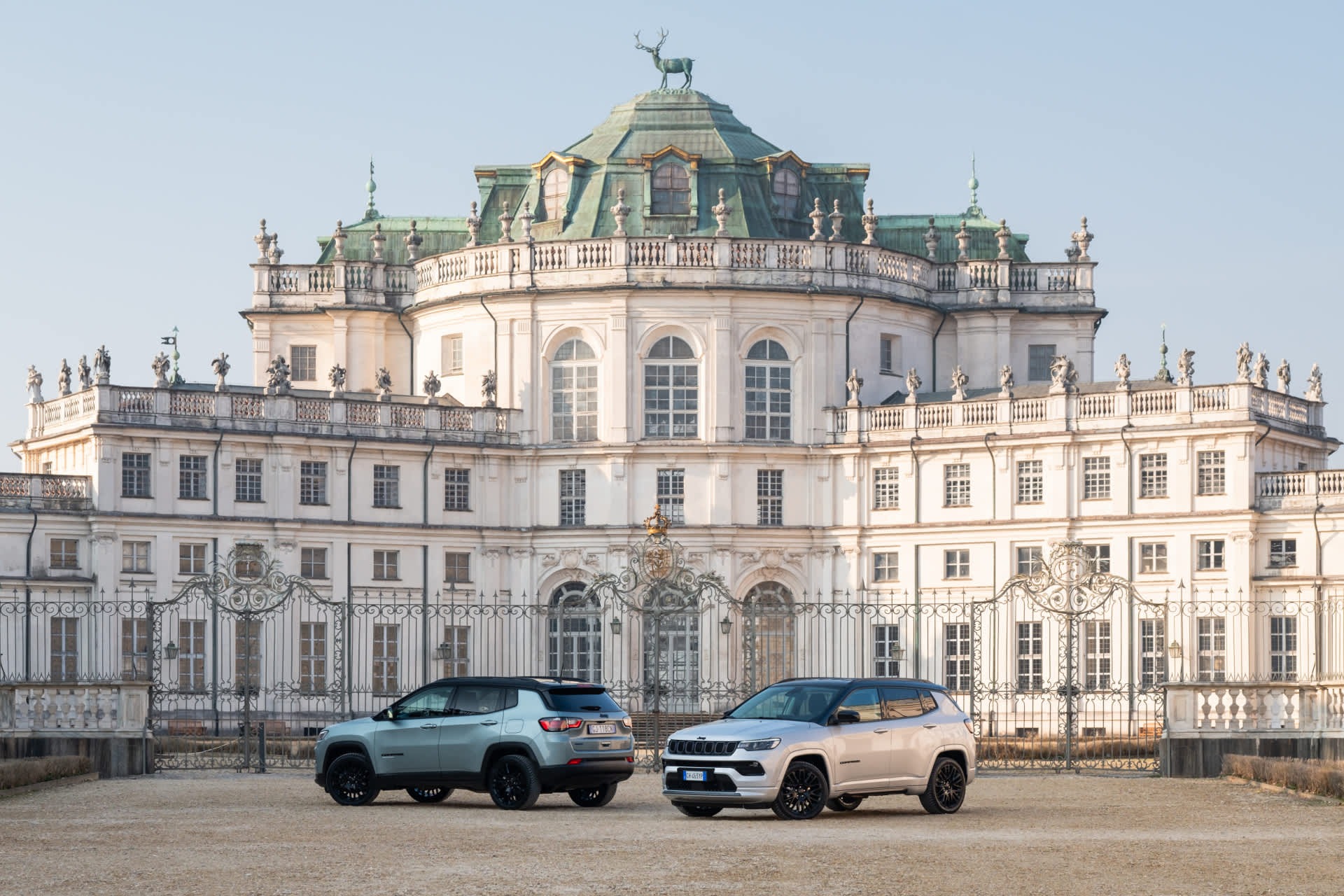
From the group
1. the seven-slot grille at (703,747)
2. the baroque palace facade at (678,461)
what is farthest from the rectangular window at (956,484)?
the seven-slot grille at (703,747)

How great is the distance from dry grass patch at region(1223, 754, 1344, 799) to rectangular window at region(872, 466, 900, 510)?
37.7m

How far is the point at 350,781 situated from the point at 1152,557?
1678 inches

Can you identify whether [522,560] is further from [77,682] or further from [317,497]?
[77,682]

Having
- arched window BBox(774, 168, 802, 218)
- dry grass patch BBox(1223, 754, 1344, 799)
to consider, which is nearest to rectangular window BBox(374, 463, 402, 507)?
arched window BBox(774, 168, 802, 218)

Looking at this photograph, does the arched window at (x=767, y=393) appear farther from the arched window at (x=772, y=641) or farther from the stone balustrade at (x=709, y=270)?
the arched window at (x=772, y=641)

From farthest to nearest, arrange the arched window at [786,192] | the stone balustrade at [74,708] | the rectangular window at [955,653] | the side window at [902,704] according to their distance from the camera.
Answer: the arched window at [786,192] → the rectangular window at [955,653] → the stone balustrade at [74,708] → the side window at [902,704]

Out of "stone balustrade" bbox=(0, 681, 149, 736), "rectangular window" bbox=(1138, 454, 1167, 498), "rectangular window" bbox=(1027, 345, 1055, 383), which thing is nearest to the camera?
"stone balustrade" bbox=(0, 681, 149, 736)

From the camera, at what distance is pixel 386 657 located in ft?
247

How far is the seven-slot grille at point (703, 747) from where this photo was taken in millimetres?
31672

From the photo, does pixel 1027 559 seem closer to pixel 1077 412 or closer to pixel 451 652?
pixel 1077 412

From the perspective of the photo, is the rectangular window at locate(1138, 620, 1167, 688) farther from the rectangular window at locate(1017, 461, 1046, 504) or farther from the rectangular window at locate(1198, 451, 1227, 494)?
the rectangular window at locate(1017, 461, 1046, 504)

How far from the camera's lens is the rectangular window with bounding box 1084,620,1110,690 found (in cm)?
7138

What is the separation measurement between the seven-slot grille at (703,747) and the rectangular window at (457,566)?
46.5 m

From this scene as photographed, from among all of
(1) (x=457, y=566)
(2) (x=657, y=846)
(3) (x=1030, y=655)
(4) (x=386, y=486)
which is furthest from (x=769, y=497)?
(2) (x=657, y=846)
